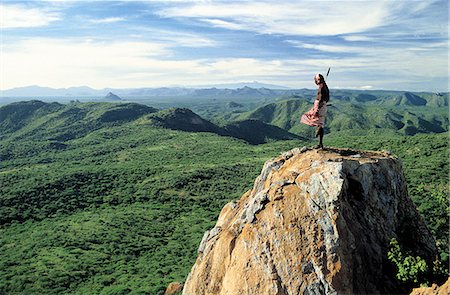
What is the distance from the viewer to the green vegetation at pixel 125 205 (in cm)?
5848

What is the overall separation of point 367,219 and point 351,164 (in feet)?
9.95

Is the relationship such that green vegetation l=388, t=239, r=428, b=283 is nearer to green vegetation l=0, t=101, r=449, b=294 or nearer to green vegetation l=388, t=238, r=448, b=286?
green vegetation l=388, t=238, r=448, b=286

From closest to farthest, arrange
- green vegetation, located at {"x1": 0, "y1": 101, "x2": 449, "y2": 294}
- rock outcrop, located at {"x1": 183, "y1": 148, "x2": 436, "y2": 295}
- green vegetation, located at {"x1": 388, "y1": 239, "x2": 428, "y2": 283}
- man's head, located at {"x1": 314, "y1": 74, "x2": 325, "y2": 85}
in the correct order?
rock outcrop, located at {"x1": 183, "y1": 148, "x2": 436, "y2": 295} < green vegetation, located at {"x1": 388, "y1": 239, "x2": 428, "y2": 283} < man's head, located at {"x1": 314, "y1": 74, "x2": 325, "y2": 85} < green vegetation, located at {"x1": 0, "y1": 101, "x2": 449, "y2": 294}

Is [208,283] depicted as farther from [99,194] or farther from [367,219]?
[99,194]

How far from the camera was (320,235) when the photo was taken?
18188 millimetres

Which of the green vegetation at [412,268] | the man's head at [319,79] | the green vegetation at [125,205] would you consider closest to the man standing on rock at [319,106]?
the man's head at [319,79]

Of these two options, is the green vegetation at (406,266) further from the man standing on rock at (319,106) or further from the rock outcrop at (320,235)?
the man standing on rock at (319,106)

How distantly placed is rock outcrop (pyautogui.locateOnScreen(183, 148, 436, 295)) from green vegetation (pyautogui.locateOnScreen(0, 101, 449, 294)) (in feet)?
19.4

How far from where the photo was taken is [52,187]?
10462 cm

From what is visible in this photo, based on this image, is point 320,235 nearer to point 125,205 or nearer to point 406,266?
point 406,266

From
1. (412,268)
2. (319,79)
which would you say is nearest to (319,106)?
(319,79)

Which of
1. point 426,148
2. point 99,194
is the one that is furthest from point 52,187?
point 426,148

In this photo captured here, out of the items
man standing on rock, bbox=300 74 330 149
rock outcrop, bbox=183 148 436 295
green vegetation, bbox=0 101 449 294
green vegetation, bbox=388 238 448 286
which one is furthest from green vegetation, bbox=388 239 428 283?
green vegetation, bbox=0 101 449 294

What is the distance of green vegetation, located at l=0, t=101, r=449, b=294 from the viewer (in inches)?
2302
